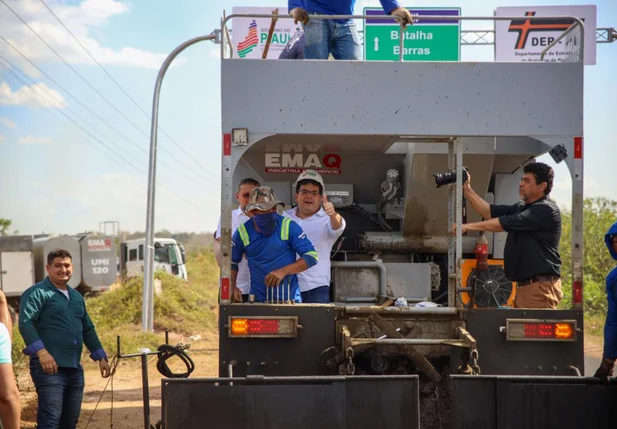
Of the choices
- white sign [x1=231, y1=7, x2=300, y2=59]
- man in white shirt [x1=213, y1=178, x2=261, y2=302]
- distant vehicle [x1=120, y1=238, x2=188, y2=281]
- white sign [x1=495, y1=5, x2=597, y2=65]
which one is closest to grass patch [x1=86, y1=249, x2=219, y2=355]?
distant vehicle [x1=120, y1=238, x2=188, y2=281]

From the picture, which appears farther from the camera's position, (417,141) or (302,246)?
(417,141)

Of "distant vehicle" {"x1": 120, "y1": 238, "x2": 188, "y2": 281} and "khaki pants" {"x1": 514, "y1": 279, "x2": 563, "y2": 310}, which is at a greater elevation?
"khaki pants" {"x1": 514, "y1": 279, "x2": 563, "y2": 310}

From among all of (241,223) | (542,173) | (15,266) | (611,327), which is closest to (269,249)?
(241,223)

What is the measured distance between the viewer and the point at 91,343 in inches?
258

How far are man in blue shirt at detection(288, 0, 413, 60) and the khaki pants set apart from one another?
2204 millimetres

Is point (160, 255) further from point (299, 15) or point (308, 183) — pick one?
point (299, 15)

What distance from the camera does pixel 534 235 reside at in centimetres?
620

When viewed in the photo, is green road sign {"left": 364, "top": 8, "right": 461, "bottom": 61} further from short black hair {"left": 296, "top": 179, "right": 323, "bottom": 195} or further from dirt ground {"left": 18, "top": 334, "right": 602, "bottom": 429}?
short black hair {"left": 296, "top": 179, "right": 323, "bottom": 195}

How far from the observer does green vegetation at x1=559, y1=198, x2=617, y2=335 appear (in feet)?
58.8

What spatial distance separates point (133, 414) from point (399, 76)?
200 inches

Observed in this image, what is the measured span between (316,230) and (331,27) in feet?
5.32

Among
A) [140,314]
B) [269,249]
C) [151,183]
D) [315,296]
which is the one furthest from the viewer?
[140,314]

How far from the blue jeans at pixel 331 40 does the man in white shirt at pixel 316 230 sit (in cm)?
96

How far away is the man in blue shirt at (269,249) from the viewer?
6113 mm
